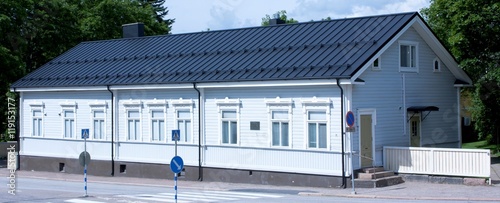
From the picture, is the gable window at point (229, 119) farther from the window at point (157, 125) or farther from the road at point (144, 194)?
the window at point (157, 125)

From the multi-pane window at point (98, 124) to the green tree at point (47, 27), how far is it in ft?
32.3

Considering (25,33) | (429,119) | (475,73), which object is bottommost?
(429,119)

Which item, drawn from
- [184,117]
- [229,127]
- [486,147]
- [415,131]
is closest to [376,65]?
[415,131]

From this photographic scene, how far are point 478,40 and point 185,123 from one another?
1353 centimetres

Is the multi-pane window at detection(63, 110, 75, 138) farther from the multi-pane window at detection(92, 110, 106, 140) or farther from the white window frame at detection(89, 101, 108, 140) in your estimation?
the multi-pane window at detection(92, 110, 106, 140)

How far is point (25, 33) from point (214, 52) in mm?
20171

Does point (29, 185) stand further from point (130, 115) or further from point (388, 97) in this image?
point (388, 97)

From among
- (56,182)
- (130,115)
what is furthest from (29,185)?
(130,115)

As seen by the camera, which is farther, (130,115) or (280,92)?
(130,115)

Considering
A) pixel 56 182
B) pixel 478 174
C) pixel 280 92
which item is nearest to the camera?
pixel 478 174

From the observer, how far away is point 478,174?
2689 cm

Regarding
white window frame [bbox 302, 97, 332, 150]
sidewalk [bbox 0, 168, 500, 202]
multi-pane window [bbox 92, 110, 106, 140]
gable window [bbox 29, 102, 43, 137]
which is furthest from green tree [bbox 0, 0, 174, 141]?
white window frame [bbox 302, 97, 332, 150]

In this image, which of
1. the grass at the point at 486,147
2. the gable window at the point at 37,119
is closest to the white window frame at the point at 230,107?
the gable window at the point at 37,119

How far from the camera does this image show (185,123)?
3369cm
